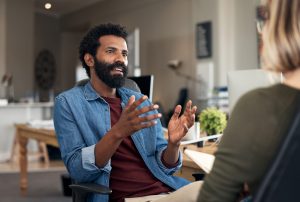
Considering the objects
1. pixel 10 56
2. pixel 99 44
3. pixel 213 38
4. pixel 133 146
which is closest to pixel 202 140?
pixel 133 146

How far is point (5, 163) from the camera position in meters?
6.45

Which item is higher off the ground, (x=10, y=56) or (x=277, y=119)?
(x=10, y=56)

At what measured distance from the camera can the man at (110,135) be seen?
156 cm

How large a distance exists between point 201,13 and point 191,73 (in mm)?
1053

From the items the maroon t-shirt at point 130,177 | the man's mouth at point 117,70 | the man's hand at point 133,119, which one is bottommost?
the maroon t-shirt at point 130,177

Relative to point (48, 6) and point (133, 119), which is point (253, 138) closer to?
point (133, 119)

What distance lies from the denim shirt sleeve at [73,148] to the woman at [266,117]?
858 mm

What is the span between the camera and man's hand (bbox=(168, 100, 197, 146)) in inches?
59.2

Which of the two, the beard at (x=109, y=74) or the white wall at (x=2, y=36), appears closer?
the beard at (x=109, y=74)

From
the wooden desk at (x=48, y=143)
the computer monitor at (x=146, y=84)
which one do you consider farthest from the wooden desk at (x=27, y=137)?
the computer monitor at (x=146, y=84)

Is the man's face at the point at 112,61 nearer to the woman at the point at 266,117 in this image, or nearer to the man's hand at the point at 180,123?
the man's hand at the point at 180,123

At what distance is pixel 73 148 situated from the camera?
1.63 metres

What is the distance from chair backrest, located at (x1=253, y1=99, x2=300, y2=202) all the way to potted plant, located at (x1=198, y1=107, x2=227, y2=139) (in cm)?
158

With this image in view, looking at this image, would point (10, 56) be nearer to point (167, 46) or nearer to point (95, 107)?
point (167, 46)
